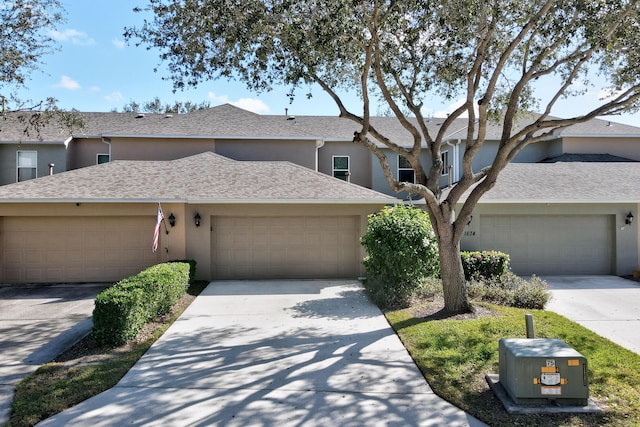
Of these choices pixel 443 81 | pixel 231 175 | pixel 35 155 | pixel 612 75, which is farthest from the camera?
pixel 35 155

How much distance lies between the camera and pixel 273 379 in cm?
554

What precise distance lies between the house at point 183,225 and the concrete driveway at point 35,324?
100 centimetres

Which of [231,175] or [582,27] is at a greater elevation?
[582,27]

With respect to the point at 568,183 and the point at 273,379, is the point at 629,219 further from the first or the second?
the point at 273,379

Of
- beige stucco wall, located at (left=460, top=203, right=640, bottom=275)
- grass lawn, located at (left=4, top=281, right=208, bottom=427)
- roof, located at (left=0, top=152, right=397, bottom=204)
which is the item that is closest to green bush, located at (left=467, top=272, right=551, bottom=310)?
beige stucco wall, located at (left=460, top=203, right=640, bottom=275)

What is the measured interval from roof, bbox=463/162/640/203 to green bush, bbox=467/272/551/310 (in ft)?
11.4

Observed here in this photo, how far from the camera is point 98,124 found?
18734mm

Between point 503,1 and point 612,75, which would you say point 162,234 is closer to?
point 503,1

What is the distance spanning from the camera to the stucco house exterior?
1269cm

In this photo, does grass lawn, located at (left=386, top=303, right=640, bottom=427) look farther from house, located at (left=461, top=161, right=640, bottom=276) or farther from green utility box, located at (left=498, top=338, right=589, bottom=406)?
house, located at (left=461, top=161, right=640, bottom=276)

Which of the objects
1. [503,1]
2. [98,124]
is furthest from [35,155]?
[503,1]

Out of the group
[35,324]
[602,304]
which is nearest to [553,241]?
[602,304]

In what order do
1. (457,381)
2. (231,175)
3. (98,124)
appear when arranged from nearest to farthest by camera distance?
(457,381) → (231,175) → (98,124)

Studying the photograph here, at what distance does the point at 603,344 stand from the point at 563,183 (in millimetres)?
8889
